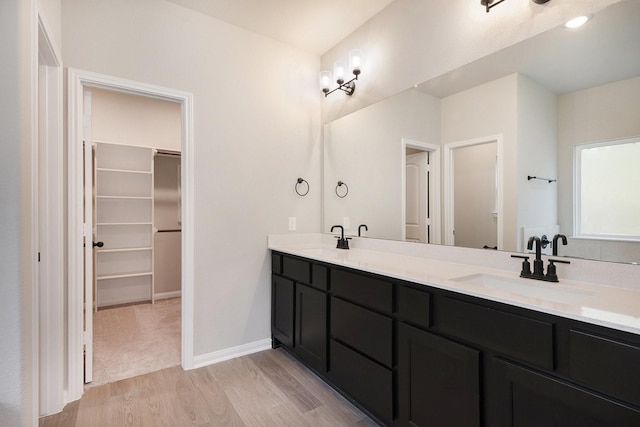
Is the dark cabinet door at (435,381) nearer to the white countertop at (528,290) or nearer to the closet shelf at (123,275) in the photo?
the white countertop at (528,290)

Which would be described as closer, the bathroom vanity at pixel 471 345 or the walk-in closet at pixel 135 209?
the bathroom vanity at pixel 471 345

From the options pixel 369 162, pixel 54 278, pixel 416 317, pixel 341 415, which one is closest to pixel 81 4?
pixel 54 278

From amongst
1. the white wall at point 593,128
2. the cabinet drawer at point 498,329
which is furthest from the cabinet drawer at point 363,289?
the white wall at point 593,128

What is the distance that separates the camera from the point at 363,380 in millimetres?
1774

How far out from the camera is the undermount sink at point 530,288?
1319mm

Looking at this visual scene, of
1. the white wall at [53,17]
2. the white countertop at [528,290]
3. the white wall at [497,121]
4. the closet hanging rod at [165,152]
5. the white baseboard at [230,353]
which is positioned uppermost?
the white wall at [53,17]

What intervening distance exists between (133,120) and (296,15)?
8.99ft

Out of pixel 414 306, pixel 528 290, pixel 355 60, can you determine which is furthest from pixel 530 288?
pixel 355 60

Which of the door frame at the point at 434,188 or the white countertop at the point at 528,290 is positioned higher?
the door frame at the point at 434,188

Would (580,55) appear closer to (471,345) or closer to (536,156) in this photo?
(536,156)

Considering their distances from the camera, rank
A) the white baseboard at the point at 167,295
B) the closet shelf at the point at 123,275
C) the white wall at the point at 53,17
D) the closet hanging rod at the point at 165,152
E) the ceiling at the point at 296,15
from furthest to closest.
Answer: the white baseboard at the point at 167,295, the closet hanging rod at the point at 165,152, the closet shelf at the point at 123,275, the ceiling at the point at 296,15, the white wall at the point at 53,17

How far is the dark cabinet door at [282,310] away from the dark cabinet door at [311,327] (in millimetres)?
106

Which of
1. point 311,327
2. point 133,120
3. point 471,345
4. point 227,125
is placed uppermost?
point 133,120

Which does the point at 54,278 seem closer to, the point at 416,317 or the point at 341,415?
the point at 341,415
